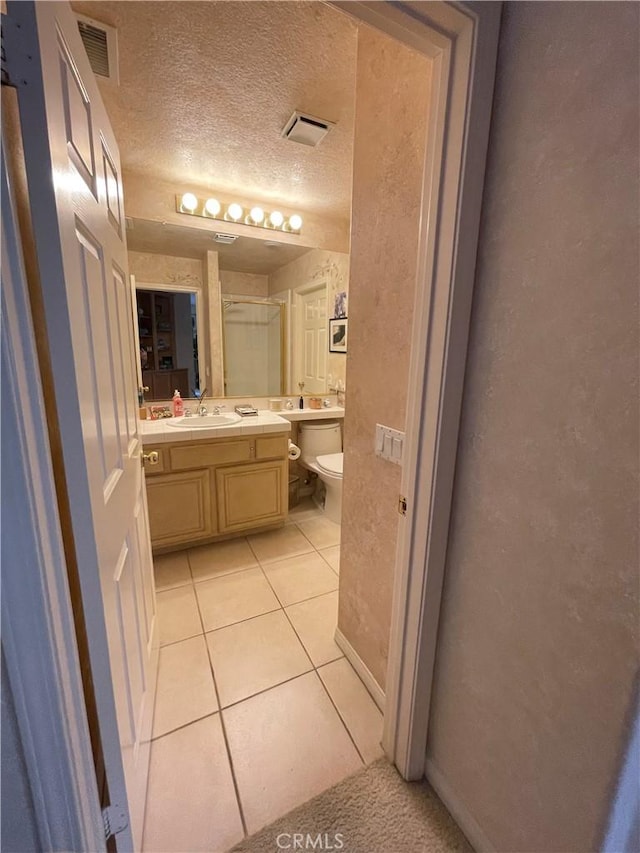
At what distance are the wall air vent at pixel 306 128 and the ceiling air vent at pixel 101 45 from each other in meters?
0.66

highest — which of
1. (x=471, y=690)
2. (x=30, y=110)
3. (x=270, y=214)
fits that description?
(x=270, y=214)

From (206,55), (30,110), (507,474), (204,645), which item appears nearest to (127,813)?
(204,645)

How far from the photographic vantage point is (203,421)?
Answer: 7.62ft

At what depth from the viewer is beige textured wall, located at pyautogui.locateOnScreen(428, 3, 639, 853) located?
570 millimetres

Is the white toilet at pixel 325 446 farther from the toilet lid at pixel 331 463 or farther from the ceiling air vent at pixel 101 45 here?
the ceiling air vent at pixel 101 45

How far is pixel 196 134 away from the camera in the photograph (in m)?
1.60

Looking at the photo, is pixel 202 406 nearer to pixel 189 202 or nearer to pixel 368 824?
pixel 189 202

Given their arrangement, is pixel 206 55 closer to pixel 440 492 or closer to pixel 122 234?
pixel 122 234

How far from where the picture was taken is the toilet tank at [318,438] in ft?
8.98

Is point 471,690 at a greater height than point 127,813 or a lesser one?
greater

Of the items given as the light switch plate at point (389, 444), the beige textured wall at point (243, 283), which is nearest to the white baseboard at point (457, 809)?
the light switch plate at point (389, 444)

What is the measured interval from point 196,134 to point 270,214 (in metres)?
0.83

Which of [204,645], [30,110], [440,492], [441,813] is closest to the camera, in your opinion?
[30,110]

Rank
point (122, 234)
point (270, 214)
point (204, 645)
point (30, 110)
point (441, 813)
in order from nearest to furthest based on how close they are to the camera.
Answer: point (30, 110)
point (441, 813)
point (122, 234)
point (204, 645)
point (270, 214)
